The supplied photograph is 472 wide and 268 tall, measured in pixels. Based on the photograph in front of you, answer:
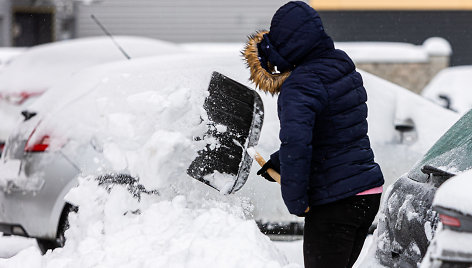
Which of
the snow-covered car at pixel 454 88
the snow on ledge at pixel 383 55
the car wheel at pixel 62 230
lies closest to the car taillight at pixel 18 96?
the car wheel at pixel 62 230

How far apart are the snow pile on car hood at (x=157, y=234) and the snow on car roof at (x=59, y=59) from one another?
522 cm

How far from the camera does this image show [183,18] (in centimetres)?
2114

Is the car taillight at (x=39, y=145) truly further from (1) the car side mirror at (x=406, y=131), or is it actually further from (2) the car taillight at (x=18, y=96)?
(2) the car taillight at (x=18, y=96)

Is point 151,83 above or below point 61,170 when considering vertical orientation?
above

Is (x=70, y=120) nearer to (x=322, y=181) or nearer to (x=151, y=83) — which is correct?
(x=151, y=83)

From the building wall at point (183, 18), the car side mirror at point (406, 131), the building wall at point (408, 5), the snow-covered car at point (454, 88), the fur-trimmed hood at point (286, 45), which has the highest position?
the fur-trimmed hood at point (286, 45)

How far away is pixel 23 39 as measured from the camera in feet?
75.6

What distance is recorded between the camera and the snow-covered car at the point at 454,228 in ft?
8.13

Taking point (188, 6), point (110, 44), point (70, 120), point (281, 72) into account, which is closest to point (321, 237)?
point (281, 72)

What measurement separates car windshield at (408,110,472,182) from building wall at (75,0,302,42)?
1757 centimetres

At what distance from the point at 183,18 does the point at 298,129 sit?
18.7m

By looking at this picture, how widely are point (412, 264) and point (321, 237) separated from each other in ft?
1.62

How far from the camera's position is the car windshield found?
3.21 m

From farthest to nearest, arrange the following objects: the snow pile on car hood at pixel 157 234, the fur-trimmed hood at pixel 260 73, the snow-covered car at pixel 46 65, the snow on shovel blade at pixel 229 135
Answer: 1. the snow-covered car at pixel 46 65
2. the snow on shovel blade at pixel 229 135
3. the snow pile on car hood at pixel 157 234
4. the fur-trimmed hood at pixel 260 73
